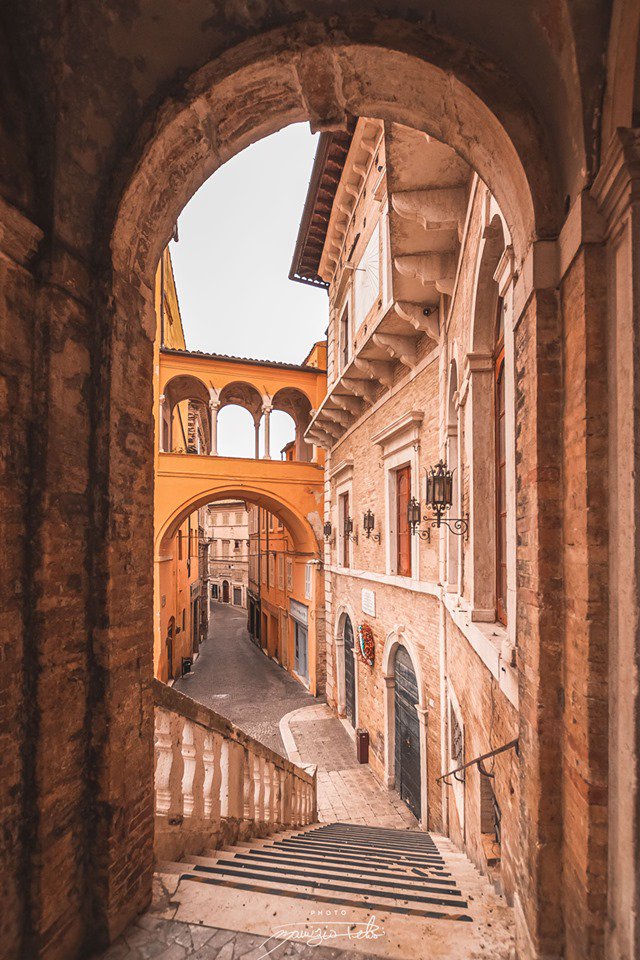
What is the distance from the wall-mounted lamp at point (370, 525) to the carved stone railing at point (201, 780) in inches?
222

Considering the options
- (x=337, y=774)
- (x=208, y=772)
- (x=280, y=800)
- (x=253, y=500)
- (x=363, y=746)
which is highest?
(x=253, y=500)

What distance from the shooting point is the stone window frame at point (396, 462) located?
303 inches

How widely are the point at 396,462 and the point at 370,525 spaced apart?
1878 millimetres

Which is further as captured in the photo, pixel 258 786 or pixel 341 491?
pixel 341 491

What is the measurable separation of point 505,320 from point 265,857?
4.59 m

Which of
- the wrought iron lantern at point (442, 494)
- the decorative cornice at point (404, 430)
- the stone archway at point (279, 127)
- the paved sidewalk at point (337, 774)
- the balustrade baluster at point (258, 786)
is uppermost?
the stone archway at point (279, 127)

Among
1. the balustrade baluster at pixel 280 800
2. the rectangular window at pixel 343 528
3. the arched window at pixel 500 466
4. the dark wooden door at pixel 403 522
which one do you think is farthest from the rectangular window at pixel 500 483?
the rectangular window at pixel 343 528

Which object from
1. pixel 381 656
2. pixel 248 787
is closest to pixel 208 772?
pixel 248 787

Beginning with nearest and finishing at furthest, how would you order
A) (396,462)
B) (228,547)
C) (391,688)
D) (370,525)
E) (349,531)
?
(396,462), (391,688), (370,525), (349,531), (228,547)

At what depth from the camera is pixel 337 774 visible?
387 inches

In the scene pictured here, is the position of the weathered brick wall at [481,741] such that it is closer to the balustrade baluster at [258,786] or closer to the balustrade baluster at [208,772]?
the balustrade baluster at [258,786]

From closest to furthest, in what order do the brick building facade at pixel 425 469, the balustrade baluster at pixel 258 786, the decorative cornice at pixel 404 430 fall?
1. the brick building facade at pixel 425 469
2. the balustrade baluster at pixel 258 786
3. the decorative cornice at pixel 404 430

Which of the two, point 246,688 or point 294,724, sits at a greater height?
point 294,724

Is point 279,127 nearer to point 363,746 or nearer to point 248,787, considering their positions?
point 248,787
